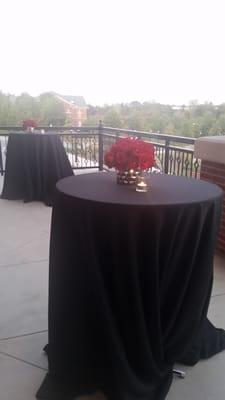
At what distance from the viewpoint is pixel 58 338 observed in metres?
1.33

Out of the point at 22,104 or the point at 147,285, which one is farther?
the point at 22,104

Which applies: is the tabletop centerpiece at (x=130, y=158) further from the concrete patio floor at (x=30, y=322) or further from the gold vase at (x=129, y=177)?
the concrete patio floor at (x=30, y=322)

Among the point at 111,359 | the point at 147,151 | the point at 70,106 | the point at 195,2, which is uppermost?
the point at 195,2

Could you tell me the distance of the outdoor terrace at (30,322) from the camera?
1.38m

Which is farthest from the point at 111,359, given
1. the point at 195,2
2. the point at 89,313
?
the point at 195,2

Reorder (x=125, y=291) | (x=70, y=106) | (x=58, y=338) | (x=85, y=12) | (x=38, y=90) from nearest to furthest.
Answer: (x=125, y=291)
(x=58, y=338)
(x=85, y=12)
(x=70, y=106)
(x=38, y=90)

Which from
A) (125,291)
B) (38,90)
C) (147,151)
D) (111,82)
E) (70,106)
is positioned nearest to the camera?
(125,291)

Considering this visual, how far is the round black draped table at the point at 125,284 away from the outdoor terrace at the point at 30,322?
125 millimetres

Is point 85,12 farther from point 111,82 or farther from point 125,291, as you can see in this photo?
point 125,291

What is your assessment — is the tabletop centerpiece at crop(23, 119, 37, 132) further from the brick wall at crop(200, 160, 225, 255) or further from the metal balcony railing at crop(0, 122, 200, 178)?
the brick wall at crop(200, 160, 225, 255)

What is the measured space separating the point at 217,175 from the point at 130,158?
1383mm

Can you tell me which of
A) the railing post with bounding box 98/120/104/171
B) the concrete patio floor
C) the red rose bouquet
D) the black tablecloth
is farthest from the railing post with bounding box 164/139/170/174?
the red rose bouquet

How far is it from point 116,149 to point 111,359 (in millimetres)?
905

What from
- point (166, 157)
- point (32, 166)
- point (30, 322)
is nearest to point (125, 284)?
point (30, 322)
